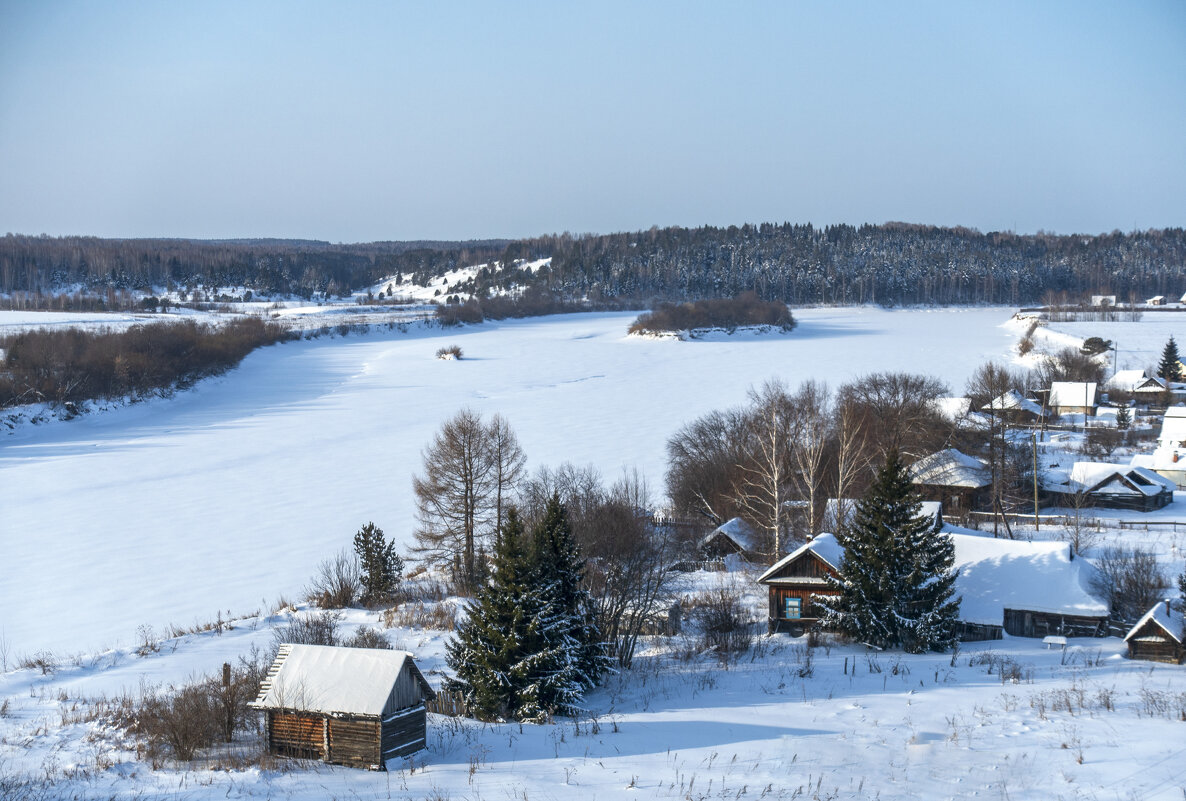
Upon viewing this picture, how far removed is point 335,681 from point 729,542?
1752 centimetres

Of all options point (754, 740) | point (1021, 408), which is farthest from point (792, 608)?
point (1021, 408)

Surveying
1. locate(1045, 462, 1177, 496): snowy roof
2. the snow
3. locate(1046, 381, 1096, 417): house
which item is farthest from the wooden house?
locate(1046, 381, 1096, 417): house

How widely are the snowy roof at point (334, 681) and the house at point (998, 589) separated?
1107 centimetres

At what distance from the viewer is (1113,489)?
34750 millimetres

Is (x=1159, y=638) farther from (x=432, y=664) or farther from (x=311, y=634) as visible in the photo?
(x=311, y=634)

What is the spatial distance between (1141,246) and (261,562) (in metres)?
197

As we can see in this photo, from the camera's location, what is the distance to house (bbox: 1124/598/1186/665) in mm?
17328

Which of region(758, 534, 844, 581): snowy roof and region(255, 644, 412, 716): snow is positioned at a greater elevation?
region(255, 644, 412, 716): snow

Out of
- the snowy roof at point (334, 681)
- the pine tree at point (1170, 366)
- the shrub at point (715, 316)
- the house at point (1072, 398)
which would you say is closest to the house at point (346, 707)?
the snowy roof at point (334, 681)

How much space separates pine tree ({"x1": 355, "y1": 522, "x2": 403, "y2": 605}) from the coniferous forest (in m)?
121

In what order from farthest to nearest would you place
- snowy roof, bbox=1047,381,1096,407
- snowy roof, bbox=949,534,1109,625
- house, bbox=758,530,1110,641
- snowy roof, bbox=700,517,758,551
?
snowy roof, bbox=1047,381,1096,407 → snowy roof, bbox=700,517,758,551 → snowy roof, bbox=949,534,1109,625 → house, bbox=758,530,1110,641

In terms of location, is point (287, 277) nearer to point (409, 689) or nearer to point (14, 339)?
point (14, 339)

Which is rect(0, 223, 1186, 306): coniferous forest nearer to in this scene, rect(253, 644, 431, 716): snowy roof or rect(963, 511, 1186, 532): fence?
rect(963, 511, 1186, 532): fence

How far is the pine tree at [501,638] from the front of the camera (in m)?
13.6
